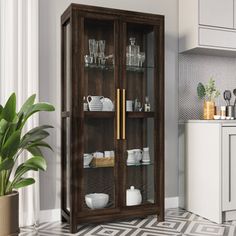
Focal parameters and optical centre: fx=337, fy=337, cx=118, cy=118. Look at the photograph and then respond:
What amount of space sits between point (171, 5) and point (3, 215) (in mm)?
2657

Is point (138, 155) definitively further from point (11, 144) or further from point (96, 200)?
point (11, 144)

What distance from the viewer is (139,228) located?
290cm

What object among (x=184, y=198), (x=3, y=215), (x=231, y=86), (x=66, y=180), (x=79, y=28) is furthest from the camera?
(x=231, y=86)

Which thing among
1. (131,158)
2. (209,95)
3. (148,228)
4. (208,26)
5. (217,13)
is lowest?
(148,228)

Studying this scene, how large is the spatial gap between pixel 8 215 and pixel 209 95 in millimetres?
2285

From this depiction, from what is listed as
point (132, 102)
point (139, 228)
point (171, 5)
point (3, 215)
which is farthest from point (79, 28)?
point (139, 228)

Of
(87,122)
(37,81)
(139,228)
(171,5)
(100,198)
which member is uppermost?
(171,5)

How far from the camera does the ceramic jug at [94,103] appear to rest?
2867 millimetres

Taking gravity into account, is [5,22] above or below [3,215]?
above

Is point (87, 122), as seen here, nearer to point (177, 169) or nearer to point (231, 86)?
point (177, 169)

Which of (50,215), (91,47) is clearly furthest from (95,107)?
(50,215)

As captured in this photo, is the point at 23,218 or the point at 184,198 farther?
the point at 184,198

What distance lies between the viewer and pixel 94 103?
2881 mm

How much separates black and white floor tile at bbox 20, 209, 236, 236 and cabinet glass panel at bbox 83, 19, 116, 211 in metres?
0.20
